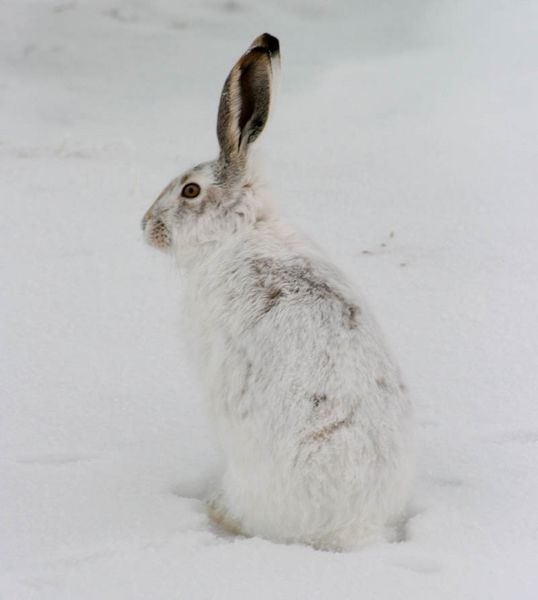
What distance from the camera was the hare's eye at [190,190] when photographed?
3652 millimetres

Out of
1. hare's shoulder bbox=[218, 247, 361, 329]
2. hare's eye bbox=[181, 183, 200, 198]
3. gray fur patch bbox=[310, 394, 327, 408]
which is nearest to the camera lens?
gray fur patch bbox=[310, 394, 327, 408]

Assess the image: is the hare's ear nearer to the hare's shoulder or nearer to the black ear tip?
the black ear tip

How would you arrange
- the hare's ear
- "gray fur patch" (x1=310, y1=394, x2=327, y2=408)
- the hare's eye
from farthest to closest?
the hare's eye → the hare's ear → "gray fur patch" (x1=310, y1=394, x2=327, y2=408)

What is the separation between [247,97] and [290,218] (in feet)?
5.83

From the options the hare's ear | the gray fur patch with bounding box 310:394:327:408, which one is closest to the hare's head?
the hare's ear

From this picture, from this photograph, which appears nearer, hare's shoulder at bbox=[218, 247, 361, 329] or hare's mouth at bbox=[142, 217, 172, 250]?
hare's shoulder at bbox=[218, 247, 361, 329]

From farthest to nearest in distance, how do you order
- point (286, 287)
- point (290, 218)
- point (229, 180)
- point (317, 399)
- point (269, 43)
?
point (290, 218) → point (229, 180) → point (269, 43) → point (286, 287) → point (317, 399)

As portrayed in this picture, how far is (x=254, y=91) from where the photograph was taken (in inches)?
141

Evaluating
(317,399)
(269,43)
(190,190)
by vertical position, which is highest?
(269,43)

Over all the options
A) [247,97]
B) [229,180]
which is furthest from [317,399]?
[247,97]

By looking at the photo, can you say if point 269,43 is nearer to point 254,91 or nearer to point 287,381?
point 254,91

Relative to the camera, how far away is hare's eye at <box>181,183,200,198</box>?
3.65m

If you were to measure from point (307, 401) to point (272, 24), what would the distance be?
4348 mm

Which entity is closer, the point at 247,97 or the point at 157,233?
the point at 247,97
